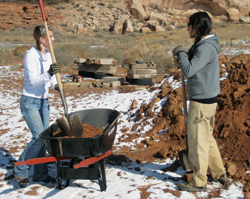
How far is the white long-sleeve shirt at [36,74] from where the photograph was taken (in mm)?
2777

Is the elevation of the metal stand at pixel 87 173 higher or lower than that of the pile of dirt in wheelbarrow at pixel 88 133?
lower

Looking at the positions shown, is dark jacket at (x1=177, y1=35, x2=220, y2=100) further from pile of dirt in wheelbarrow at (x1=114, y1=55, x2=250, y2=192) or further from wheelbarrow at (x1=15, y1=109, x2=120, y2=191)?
pile of dirt in wheelbarrow at (x1=114, y1=55, x2=250, y2=192)

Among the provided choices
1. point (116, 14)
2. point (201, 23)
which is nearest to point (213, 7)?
point (116, 14)

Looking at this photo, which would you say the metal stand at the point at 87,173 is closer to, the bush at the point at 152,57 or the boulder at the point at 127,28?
the bush at the point at 152,57

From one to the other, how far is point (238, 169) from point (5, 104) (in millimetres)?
6063

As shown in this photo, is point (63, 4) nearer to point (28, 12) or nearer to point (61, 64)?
point (28, 12)

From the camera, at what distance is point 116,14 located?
4084cm

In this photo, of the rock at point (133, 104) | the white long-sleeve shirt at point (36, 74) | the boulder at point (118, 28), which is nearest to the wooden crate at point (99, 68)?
the rock at point (133, 104)

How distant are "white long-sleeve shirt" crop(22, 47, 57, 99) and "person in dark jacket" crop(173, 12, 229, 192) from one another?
1.51 metres

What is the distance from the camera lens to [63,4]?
42781 mm

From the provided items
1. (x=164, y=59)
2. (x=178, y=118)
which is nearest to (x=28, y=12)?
(x=164, y=59)

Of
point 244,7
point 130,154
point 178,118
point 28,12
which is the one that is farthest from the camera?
point 244,7

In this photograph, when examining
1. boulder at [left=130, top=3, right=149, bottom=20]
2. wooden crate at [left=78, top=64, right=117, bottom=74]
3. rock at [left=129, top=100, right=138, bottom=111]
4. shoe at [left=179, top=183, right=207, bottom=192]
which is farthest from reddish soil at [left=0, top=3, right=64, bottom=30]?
shoe at [left=179, top=183, right=207, bottom=192]

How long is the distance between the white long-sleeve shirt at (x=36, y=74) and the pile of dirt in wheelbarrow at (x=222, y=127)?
1.70m
